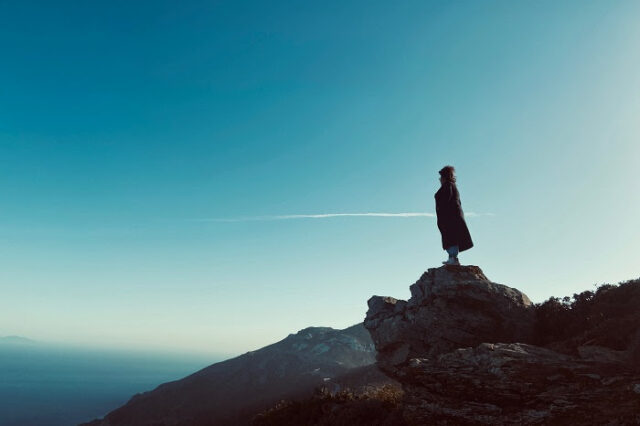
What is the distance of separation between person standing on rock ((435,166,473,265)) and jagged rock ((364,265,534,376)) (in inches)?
32.7

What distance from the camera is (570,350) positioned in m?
9.39

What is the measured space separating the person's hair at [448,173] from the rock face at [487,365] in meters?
3.65

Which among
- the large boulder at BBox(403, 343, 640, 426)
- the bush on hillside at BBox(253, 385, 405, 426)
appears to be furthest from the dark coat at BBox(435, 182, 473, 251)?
the bush on hillside at BBox(253, 385, 405, 426)

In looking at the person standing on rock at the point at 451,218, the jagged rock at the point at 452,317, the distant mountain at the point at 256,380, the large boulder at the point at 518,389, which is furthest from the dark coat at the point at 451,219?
the distant mountain at the point at 256,380

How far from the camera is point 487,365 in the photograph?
360 inches

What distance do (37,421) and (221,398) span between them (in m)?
202

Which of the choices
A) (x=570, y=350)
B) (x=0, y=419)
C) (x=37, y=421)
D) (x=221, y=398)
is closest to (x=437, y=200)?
(x=570, y=350)

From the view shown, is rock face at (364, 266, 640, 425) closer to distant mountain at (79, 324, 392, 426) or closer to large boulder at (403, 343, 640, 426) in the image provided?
large boulder at (403, 343, 640, 426)

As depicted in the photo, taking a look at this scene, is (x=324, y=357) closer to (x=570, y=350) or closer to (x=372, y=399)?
(x=372, y=399)

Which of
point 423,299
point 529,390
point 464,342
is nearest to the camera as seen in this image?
point 529,390

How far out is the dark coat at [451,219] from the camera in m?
13.5

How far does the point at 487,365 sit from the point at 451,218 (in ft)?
19.7

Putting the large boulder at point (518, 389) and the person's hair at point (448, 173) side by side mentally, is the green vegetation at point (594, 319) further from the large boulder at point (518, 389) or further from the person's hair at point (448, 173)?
the person's hair at point (448, 173)

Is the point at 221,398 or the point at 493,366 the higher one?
the point at 493,366
